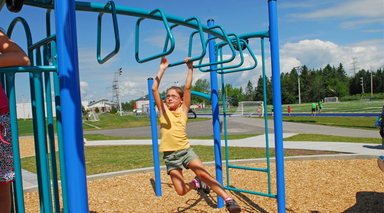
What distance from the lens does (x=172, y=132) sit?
2.91 m

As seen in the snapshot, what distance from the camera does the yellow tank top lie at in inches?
114

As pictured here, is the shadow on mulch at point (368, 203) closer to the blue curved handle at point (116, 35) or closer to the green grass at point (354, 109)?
the blue curved handle at point (116, 35)

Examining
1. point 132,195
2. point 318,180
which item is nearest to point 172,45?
point 132,195

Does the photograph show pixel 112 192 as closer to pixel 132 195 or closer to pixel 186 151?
pixel 132 195

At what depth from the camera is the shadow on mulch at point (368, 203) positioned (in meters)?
3.17

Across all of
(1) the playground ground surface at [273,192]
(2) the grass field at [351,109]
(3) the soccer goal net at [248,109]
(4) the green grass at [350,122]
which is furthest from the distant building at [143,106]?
(1) the playground ground surface at [273,192]

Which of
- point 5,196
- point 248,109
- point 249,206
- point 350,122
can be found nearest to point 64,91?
point 5,196

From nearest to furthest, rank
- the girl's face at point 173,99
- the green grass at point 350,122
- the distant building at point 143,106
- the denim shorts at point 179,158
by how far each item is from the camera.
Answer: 1. the denim shorts at point 179,158
2. the girl's face at point 173,99
3. the green grass at point 350,122
4. the distant building at point 143,106

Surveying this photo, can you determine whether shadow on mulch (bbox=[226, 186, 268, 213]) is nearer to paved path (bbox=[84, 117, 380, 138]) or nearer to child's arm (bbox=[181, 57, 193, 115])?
child's arm (bbox=[181, 57, 193, 115])

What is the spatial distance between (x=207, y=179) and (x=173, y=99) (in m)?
0.92

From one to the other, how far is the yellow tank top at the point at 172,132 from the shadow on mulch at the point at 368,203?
82.8 inches

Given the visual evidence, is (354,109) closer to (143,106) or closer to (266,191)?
(266,191)

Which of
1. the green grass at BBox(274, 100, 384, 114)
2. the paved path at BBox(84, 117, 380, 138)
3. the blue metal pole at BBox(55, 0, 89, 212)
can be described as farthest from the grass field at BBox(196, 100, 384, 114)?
the blue metal pole at BBox(55, 0, 89, 212)

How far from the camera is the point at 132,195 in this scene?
164 inches
